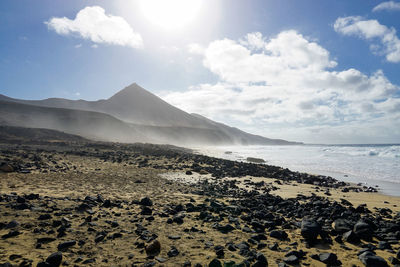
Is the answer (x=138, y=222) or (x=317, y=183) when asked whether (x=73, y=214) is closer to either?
(x=138, y=222)

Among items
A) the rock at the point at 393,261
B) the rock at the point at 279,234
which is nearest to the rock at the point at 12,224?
the rock at the point at 279,234

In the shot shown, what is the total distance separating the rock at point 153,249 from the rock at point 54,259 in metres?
1.65

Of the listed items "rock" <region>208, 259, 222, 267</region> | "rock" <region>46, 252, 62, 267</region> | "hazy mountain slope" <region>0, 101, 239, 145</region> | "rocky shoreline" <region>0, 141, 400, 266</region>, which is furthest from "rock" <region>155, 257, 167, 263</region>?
"hazy mountain slope" <region>0, 101, 239, 145</region>

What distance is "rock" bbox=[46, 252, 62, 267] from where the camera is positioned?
3.96 m

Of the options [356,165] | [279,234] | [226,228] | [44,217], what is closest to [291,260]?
[279,234]

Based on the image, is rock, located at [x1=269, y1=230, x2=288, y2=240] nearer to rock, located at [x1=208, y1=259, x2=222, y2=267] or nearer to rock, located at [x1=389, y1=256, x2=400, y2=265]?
rock, located at [x1=389, y1=256, x2=400, y2=265]

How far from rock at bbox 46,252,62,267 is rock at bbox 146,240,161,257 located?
5.41 feet

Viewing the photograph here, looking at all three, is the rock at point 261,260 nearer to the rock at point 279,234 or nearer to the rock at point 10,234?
the rock at point 279,234

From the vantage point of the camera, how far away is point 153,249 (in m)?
4.71

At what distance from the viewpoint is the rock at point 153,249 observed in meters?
4.63

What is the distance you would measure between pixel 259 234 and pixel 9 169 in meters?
14.0

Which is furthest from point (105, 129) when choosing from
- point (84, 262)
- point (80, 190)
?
point (84, 262)

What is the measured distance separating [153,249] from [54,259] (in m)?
1.85

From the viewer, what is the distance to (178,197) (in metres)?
9.90
